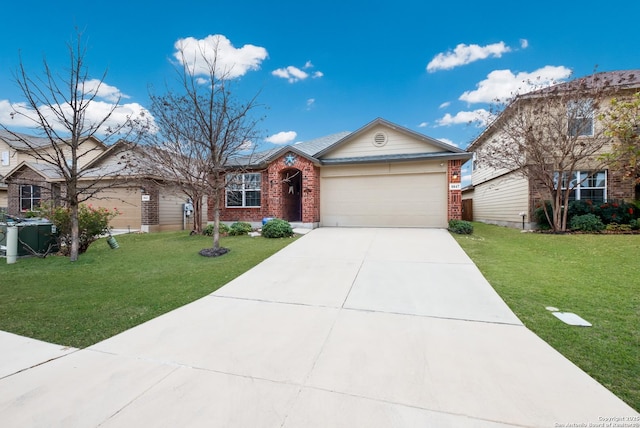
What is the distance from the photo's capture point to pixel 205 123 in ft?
28.0

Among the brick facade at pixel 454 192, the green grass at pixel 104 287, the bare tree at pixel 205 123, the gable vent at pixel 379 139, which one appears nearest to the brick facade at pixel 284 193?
the bare tree at pixel 205 123

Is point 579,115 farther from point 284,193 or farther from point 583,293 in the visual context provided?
point 284,193

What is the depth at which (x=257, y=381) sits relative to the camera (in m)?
2.51

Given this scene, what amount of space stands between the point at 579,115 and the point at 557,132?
0.97m

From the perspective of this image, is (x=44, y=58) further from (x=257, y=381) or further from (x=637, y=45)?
(x=637, y=45)

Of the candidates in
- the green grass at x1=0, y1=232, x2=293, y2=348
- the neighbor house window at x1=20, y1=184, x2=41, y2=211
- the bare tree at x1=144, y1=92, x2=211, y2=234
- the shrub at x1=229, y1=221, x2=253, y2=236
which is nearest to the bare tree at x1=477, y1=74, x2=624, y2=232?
the green grass at x1=0, y1=232, x2=293, y2=348

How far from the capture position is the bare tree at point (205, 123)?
342 inches

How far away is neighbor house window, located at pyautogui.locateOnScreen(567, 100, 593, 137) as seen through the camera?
11.1 meters

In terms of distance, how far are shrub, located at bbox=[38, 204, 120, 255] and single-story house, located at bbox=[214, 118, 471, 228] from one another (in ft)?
15.2

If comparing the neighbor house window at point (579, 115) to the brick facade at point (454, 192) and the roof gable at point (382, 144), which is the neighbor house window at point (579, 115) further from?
the roof gable at point (382, 144)

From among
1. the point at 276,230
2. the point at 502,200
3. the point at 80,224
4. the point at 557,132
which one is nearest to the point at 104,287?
the point at 80,224

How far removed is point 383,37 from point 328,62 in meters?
3.05

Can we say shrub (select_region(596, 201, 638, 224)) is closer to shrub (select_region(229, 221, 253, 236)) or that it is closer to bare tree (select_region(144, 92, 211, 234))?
shrub (select_region(229, 221, 253, 236))

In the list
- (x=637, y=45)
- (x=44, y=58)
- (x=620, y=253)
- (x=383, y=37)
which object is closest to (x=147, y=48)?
(x=44, y=58)
